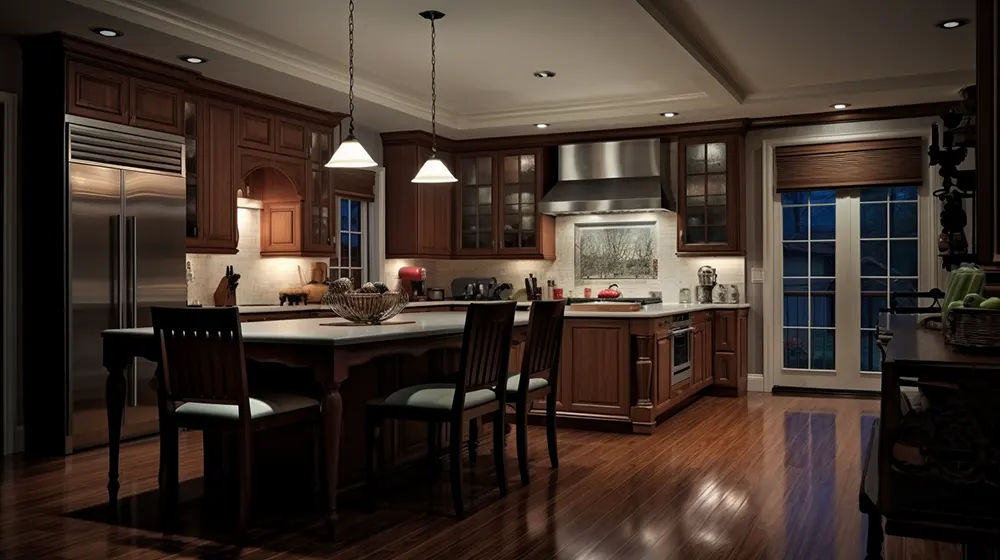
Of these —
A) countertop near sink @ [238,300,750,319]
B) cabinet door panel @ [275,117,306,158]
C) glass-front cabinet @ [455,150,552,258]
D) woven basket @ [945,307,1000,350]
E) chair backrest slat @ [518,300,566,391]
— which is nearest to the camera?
woven basket @ [945,307,1000,350]

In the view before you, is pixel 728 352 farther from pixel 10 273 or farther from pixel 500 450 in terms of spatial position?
pixel 10 273

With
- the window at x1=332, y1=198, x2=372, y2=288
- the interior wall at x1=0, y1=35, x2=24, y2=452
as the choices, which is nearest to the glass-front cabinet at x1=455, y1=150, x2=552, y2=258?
the window at x1=332, y1=198, x2=372, y2=288

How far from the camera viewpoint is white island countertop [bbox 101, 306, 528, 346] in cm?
319

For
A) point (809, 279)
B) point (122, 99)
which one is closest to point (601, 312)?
point (809, 279)

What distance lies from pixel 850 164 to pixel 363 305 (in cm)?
509

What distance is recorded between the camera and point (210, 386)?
3.23 metres

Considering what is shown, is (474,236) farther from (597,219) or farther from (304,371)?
(304,371)

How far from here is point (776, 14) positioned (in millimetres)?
5012

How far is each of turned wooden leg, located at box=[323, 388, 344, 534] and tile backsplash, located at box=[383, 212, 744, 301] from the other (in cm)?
505

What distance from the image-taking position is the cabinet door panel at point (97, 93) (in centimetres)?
491

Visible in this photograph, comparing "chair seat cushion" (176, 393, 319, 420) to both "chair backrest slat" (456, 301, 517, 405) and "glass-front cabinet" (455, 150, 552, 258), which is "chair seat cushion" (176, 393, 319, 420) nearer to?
"chair backrest slat" (456, 301, 517, 405)

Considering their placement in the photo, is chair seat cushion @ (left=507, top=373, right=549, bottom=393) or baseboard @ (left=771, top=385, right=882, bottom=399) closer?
chair seat cushion @ (left=507, top=373, right=549, bottom=393)

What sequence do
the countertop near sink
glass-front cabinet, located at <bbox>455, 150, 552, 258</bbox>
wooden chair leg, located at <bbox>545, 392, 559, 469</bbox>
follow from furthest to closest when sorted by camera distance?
glass-front cabinet, located at <bbox>455, 150, 552, 258</bbox>
the countertop near sink
wooden chair leg, located at <bbox>545, 392, 559, 469</bbox>

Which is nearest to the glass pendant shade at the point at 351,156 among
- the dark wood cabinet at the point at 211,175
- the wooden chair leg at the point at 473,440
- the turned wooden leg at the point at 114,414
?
the turned wooden leg at the point at 114,414
